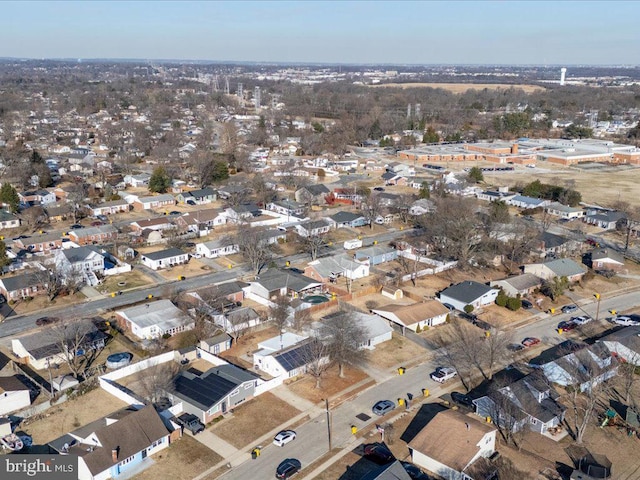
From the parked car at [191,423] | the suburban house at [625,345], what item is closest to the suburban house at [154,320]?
the parked car at [191,423]

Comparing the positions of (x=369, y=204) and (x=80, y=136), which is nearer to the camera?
(x=369, y=204)

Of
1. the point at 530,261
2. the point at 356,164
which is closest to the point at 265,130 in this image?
the point at 356,164

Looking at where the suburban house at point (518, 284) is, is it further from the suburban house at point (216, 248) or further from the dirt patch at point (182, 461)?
the dirt patch at point (182, 461)

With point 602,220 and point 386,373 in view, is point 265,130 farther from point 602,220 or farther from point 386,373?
point 386,373

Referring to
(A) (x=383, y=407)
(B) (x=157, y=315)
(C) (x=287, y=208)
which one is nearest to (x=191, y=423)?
(A) (x=383, y=407)

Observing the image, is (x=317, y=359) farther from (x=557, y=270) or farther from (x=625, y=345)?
(x=557, y=270)

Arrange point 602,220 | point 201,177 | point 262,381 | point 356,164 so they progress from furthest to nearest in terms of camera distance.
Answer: point 356,164 < point 201,177 < point 602,220 < point 262,381

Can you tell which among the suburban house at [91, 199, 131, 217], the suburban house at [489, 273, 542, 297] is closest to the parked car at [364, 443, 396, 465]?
the suburban house at [489, 273, 542, 297]
